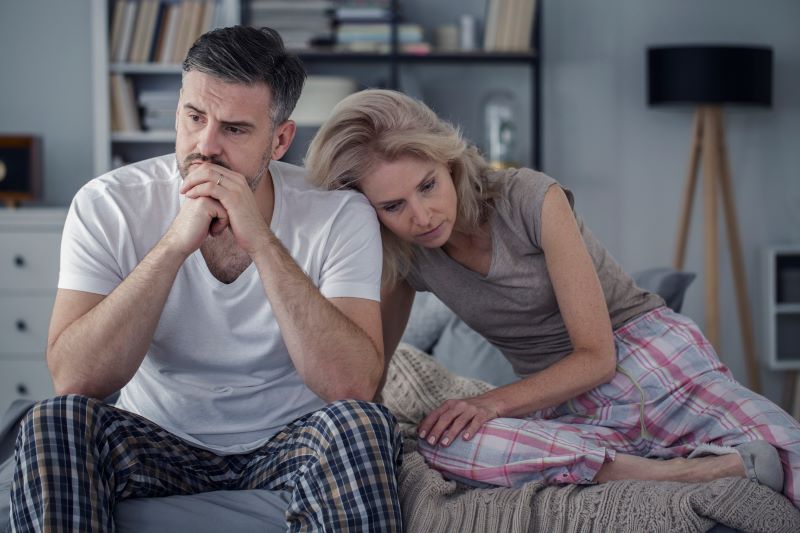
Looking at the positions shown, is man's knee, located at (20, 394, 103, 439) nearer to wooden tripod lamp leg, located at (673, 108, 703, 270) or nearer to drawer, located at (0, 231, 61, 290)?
drawer, located at (0, 231, 61, 290)

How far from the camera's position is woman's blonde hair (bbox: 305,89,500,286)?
168 cm

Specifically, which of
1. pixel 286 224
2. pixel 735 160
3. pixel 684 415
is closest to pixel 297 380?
pixel 286 224

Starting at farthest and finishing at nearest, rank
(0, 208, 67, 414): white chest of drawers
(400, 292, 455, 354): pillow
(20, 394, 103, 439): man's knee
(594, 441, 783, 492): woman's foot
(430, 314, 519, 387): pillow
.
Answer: (0, 208, 67, 414): white chest of drawers → (400, 292, 455, 354): pillow → (430, 314, 519, 387): pillow → (594, 441, 783, 492): woman's foot → (20, 394, 103, 439): man's knee

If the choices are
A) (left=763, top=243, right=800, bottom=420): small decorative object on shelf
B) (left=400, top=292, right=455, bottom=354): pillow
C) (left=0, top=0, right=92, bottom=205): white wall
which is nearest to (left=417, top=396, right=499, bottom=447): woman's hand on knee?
(left=400, top=292, right=455, bottom=354): pillow

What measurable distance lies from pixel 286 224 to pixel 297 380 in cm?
28

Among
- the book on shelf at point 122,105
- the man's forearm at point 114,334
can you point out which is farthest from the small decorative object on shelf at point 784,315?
the man's forearm at point 114,334

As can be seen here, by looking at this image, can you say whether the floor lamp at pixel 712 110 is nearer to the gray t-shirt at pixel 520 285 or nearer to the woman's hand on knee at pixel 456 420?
the gray t-shirt at pixel 520 285

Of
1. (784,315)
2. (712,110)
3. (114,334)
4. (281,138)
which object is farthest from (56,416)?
(784,315)

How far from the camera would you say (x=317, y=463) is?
133 centimetres

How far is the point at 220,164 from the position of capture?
5.13 ft

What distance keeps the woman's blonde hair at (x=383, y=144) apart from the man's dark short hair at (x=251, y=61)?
0.10 metres

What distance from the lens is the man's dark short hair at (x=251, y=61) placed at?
1535mm

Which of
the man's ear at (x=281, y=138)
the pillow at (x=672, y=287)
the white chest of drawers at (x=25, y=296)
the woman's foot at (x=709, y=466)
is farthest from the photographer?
the white chest of drawers at (x=25, y=296)

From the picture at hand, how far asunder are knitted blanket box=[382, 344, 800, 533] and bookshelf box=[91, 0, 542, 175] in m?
2.43
